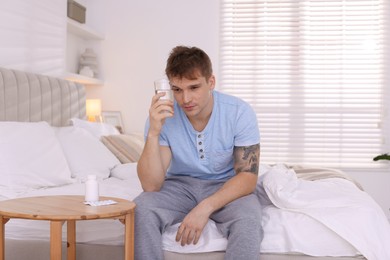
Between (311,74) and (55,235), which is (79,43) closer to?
(311,74)

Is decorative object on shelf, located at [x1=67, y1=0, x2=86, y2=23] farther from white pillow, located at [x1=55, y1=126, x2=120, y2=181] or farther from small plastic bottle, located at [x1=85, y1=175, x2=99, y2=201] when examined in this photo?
small plastic bottle, located at [x1=85, y1=175, x2=99, y2=201]

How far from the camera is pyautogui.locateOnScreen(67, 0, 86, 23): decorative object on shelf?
4.66 m

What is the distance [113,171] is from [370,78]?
9.36ft

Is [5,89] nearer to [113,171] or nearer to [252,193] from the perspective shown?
[113,171]

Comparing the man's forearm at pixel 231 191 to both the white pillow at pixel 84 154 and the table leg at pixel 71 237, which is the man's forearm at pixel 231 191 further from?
the white pillow at pixel 84 154

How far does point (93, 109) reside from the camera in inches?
198

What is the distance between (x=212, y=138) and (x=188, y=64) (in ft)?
1.07

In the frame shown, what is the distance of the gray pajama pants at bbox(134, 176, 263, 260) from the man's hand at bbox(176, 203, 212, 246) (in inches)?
3.1

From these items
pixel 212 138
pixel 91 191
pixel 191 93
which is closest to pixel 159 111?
pixel 191 93

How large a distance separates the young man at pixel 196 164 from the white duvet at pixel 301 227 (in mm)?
79

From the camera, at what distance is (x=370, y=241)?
2.12 m

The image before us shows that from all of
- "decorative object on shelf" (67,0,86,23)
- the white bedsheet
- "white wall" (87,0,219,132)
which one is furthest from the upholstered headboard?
the white bedsheet

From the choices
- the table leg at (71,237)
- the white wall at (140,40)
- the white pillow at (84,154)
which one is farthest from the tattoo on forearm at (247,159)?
the white wall at (140,40)

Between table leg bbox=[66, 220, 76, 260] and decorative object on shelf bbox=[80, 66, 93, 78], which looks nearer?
table leg bbox=[66, 220, 76, 260]
